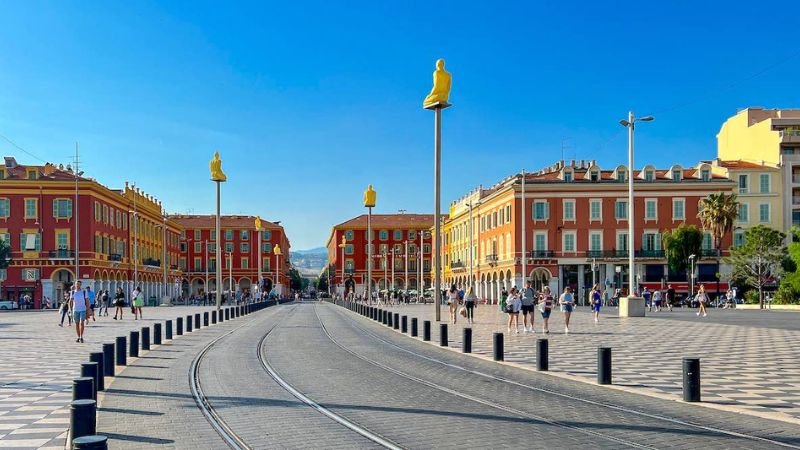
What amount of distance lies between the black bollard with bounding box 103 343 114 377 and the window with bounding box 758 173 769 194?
255ft

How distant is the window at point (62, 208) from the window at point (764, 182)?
65.7 metres

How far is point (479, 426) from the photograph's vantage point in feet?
33.9

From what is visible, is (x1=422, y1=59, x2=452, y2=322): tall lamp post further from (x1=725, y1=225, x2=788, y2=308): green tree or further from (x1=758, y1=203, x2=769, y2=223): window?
(x1=758, y1=203, x2=769, y2=223): window

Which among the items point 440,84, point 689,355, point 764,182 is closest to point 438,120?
point 440,84

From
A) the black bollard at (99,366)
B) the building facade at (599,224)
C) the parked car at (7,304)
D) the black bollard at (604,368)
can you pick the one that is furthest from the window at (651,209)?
the black bollard at (99,366)

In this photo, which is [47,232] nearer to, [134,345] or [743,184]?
[134,345]

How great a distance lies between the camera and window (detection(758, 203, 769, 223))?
82.3 meters

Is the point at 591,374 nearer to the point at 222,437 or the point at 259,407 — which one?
the point at 259,407

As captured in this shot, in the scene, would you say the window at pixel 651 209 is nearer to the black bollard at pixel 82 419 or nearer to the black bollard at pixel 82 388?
the black bollard at pixel 82 388

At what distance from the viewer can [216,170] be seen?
176ft

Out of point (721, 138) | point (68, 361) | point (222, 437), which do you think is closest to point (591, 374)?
point (222, 437)

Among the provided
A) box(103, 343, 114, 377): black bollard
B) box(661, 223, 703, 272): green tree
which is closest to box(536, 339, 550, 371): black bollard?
box(103, 343, 114, 377): black bollard

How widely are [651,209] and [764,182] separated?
13307 mm

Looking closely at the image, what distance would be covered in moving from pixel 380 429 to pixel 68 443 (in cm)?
356
